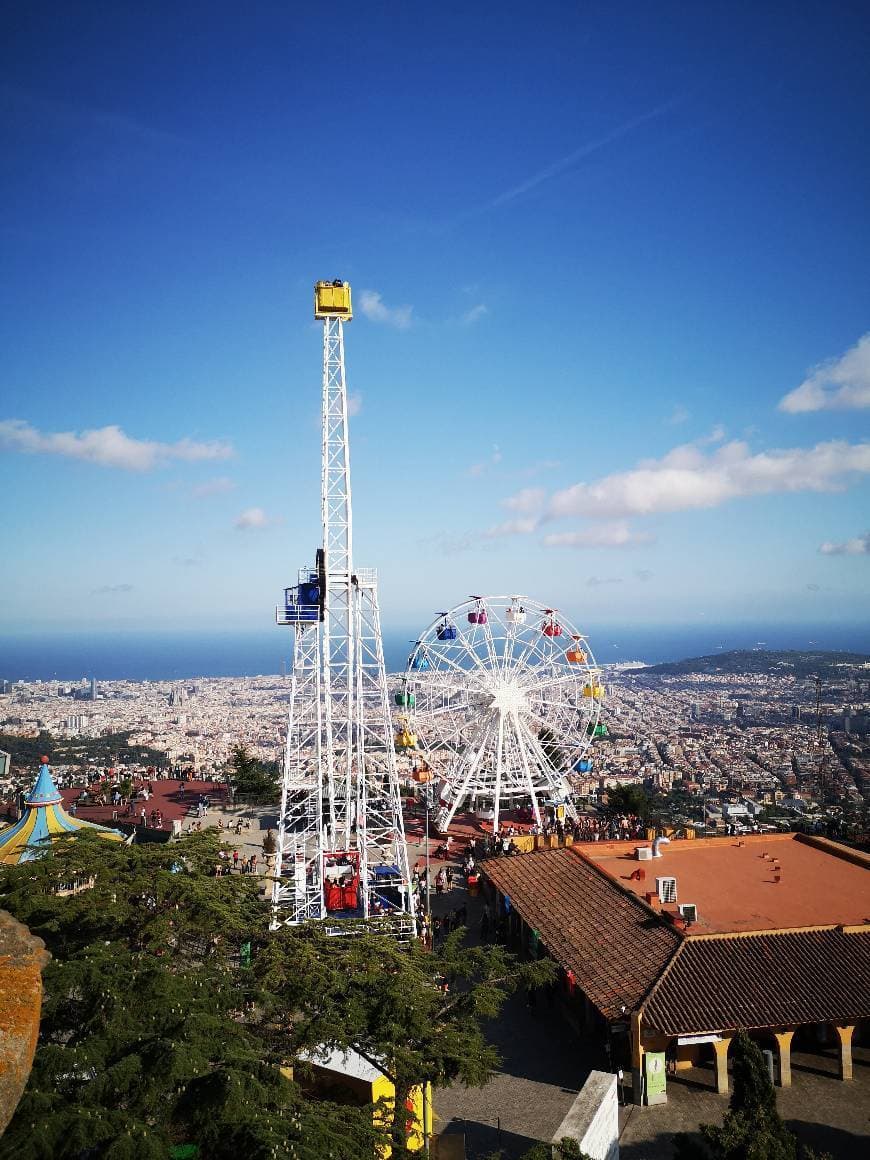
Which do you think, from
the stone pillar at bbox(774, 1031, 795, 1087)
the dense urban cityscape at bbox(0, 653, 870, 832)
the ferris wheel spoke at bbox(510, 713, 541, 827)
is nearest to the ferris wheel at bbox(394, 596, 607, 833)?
the ferris wheel spoke at bbox(510, 713, 541, 827)

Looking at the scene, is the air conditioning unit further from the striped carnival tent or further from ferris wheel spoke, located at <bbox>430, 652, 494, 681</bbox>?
ferris wheel spoke, located at <bbox>430, 652, 494, 681</bbox>

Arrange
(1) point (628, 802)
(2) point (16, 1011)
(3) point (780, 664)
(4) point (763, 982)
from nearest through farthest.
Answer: (2) point (16, 1011), (4) point (763, 982), (1) point (628, 802), (3) point (780, 664)

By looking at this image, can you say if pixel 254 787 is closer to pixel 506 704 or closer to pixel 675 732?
pixel 506 704

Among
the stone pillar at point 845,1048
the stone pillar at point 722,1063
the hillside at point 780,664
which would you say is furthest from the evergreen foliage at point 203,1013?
the hillside at point 780,664

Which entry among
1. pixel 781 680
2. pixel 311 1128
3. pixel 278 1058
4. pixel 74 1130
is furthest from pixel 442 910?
pixel 781 680

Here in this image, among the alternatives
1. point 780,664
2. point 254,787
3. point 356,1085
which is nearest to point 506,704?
point 254,787

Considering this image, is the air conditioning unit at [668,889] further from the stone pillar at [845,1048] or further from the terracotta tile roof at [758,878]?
the stone pillar at [845,1048]
